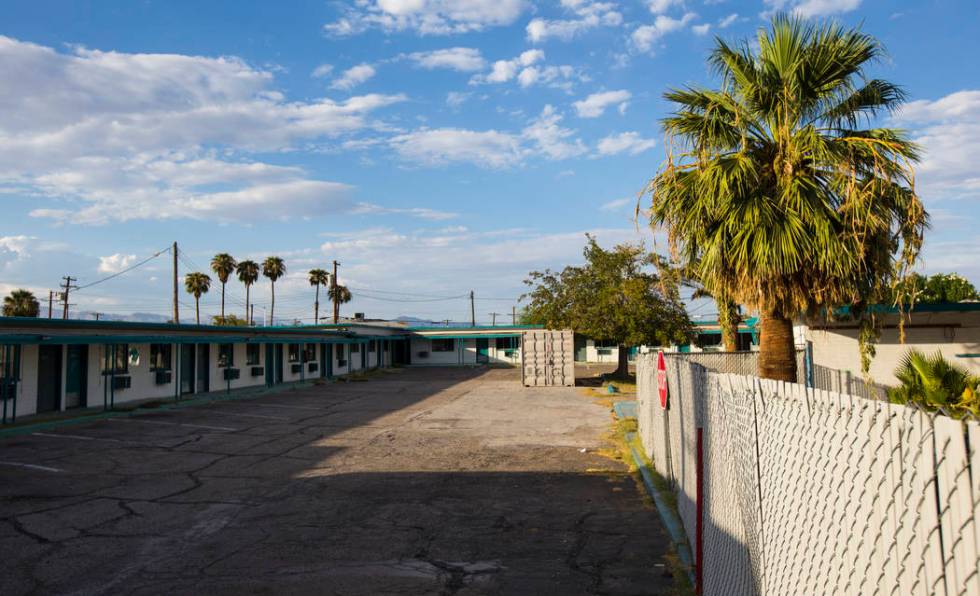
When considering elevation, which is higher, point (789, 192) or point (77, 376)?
point (789, 192)

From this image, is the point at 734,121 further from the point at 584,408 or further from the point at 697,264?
the point at 584,408

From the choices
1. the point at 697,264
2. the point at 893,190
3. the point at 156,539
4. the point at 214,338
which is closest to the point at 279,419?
the point at 214,338

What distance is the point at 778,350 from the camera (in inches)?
451

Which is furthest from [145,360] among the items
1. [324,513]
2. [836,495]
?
[836,495]

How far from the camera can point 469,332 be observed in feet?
187

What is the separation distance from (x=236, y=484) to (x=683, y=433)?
24.3ft

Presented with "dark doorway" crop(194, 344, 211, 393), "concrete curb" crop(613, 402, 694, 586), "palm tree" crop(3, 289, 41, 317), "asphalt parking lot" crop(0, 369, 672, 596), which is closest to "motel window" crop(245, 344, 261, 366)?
"dark doorway" crop(194, 344, 211, 393)

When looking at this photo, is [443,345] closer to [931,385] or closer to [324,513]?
[931,385]

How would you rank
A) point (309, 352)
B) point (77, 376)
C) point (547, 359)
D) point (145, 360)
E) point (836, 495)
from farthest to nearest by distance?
point (309, 352) → point (547, 359) → point (145, 360) → point (77, 376) → point (836, 495)

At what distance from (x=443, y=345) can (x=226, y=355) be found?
29.5 m

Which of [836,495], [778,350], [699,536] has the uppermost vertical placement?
[778,350]

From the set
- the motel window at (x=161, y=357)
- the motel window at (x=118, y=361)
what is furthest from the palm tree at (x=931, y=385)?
the motel window at (x=161, y=357)

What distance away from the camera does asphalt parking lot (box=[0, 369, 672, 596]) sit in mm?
6688

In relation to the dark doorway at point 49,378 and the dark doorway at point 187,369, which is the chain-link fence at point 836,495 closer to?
the dark doorway at point 49,378
